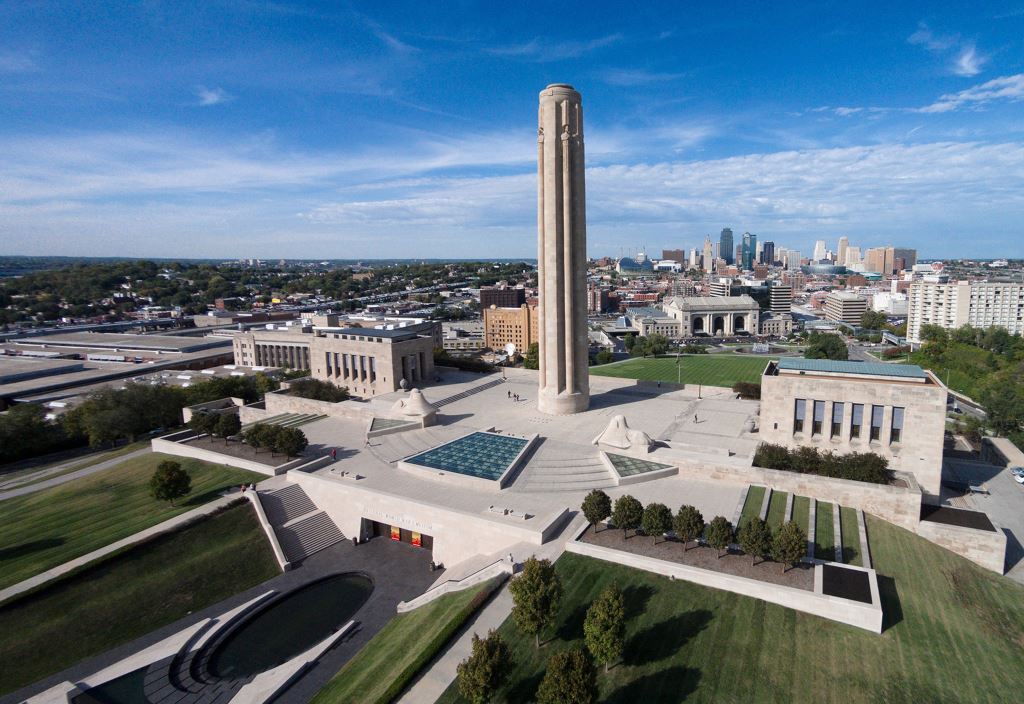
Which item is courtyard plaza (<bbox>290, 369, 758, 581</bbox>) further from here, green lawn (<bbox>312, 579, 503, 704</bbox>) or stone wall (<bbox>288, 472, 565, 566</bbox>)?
green lawn (<bbox>312, 579, 503, 704</bbox>)

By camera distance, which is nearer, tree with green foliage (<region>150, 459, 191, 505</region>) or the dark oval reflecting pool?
the dark oval reflecting pool

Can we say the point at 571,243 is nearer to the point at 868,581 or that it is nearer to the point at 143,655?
the point at 868,581

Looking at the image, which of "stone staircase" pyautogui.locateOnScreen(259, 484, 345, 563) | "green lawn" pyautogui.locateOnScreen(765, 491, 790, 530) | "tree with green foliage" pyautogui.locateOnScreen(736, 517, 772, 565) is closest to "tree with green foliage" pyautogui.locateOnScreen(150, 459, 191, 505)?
"stone staircase" pyautogui.locateOnScreen(259, 484, 345, 563)

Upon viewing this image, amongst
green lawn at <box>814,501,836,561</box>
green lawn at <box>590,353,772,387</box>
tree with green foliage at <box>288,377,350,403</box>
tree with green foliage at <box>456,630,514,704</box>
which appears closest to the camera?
tree with green foliage at <box>456,630,514,704</box>

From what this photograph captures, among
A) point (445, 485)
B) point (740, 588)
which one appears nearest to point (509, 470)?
point (445, 485)

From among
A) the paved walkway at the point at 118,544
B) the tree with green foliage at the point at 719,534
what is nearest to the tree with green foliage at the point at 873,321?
the tree with green foliage at the point at 719,534

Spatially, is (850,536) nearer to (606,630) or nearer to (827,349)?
(606,630)

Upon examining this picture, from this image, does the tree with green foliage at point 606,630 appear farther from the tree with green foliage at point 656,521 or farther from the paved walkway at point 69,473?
the paved walkway at point 69,473
